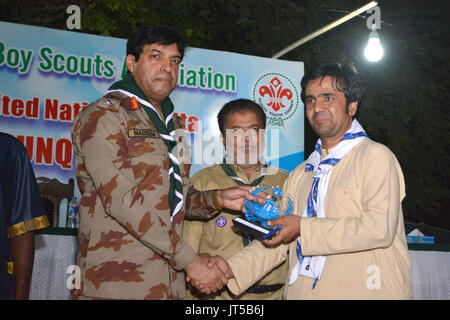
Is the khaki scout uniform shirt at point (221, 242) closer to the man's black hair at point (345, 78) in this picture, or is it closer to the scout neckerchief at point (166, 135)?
the scout neckerchief at point (166, 135)

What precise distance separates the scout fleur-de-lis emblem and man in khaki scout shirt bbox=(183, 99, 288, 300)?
78.4 inches

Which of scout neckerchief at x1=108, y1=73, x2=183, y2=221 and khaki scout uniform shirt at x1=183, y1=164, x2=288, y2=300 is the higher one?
scout neckerchief at x1=108, y1=73, x2=183, y2=221

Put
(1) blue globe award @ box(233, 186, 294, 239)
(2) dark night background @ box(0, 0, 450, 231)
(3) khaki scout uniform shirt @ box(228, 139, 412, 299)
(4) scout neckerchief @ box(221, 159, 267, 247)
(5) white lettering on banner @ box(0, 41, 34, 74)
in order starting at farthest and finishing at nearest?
(2) dark night background @ box(0, 0, 450, 231)
(5) white lettering on banner @ box(0, 41, 34, 74)
(4) scout neckerchief @ box(221, 159, 267, 247)
(1) blue globe award @ box(233, 186, 294, 239)
(3) khaki scout uniform shirt @ box(228, 139, 412, 299)

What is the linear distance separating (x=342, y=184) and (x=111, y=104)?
135cm

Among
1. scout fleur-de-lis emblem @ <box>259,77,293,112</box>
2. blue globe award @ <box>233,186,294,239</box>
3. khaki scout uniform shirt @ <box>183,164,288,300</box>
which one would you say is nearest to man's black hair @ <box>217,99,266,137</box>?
khaki scout uniform shirt @ <box>183,164,288,300</box>

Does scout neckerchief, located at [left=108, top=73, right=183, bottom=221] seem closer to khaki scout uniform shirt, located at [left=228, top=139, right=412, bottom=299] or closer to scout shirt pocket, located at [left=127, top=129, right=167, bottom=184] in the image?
scout shirt pocket, located at [left=127, top=129, right=167, bottom=184]

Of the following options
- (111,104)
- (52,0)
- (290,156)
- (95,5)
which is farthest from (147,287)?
(52,0)

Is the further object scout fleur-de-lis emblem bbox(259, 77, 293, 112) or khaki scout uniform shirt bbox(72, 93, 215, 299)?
scout fleur-de-lis emblem bbox(259, 77, 293, 112)

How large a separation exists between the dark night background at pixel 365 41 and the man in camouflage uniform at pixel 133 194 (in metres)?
7.02

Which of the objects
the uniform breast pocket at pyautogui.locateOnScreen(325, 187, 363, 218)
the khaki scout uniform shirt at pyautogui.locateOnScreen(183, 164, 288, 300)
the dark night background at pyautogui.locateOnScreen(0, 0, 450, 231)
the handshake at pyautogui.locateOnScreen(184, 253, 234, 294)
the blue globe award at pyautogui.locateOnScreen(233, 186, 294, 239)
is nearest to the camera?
the uniform breast pocket at pyautogui.locateOnScreen(325, 187, 363, 218)

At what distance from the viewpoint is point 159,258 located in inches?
94.9

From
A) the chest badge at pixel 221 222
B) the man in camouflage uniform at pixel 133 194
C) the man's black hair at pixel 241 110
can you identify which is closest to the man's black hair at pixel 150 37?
the man in camouflage uniform at pixel 133 194

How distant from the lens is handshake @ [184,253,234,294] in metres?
2.69

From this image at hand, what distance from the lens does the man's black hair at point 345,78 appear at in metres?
2.62
